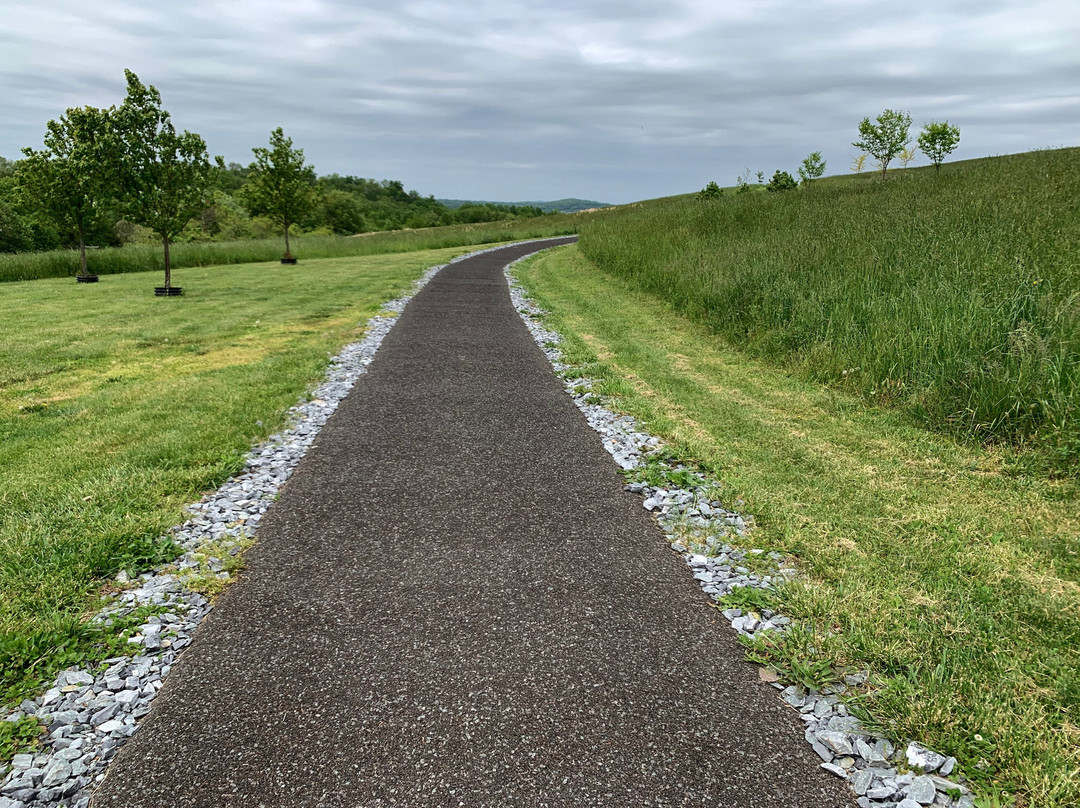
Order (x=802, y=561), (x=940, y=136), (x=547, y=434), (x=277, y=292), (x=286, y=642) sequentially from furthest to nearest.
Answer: (x=940, y=136) < (x=277, y=292) < (x=547, y=434) < (x=802, y=561) < (x=286, y=642)

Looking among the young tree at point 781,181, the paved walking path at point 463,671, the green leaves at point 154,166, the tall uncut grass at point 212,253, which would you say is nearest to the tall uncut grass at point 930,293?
the paved walking path at point 463,671

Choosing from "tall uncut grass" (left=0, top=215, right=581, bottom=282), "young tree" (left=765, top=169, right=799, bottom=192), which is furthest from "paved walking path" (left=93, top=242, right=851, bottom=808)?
"young tree" (left=765, top=169, right=799, bottom=192)

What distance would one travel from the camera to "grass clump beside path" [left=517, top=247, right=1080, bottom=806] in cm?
247

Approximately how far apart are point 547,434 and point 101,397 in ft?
17.4

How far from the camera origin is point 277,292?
16.6 metres

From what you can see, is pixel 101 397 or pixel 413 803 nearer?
pixel 413 803

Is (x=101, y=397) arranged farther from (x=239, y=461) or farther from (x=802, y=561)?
(x=802, y=561)

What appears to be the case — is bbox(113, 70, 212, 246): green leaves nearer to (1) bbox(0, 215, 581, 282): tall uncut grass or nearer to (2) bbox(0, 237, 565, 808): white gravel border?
(1) bbox(0, 215, 581, 282): tall uncut grass

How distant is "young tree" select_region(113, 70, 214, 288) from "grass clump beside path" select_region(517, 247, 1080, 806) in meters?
14.1

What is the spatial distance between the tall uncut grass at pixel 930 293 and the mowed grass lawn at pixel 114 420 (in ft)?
21.4

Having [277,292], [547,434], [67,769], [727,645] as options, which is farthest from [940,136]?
[67,769]

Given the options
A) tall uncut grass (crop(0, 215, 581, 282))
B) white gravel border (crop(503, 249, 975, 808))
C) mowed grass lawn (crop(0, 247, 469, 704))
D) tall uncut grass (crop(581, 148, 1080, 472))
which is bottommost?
white gravel border (crop(503, 249, 975, 808))

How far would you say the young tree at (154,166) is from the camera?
14.9 metres

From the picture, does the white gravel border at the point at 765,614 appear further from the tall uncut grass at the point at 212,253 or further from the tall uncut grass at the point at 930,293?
the tall uncut grass at the point at 212,253
